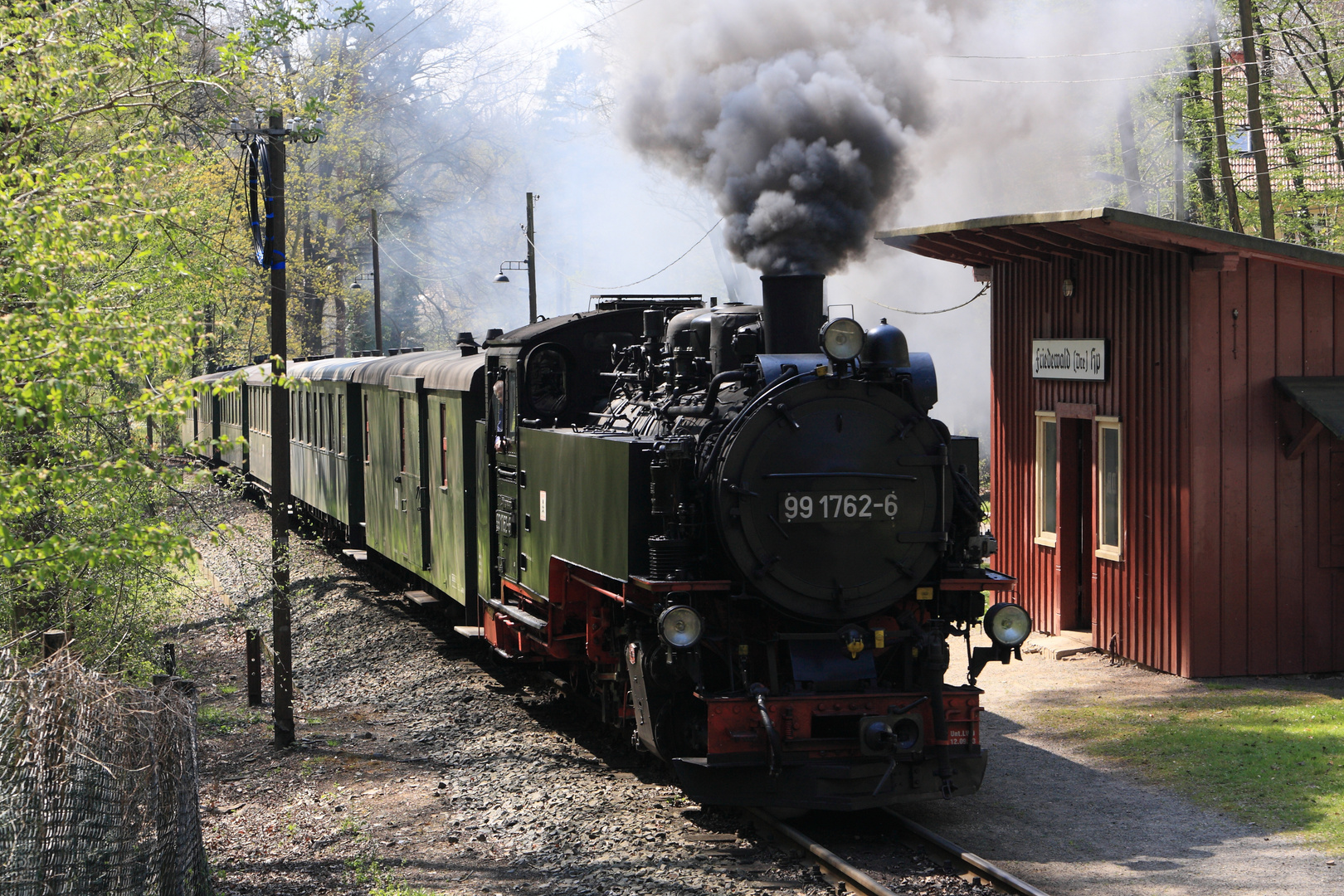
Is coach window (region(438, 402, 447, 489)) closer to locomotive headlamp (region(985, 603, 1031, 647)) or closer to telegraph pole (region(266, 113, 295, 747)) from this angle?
telegraph pole (region(266, 113, 295, 747))

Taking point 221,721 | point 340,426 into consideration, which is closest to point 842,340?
point 221,721

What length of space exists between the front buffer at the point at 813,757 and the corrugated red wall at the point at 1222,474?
4212 mm

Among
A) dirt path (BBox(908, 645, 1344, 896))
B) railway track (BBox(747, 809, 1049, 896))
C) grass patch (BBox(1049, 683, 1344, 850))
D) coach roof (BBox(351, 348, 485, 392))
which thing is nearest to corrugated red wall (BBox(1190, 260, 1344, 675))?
grass patch (BBox(1049, 683, 1344, 850))

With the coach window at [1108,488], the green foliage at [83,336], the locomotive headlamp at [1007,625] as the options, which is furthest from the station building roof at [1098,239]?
the green foliage at [83,336]

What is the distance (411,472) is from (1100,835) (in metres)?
7.77

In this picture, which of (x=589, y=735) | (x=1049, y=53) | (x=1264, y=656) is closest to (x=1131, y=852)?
(x=589, y=735)

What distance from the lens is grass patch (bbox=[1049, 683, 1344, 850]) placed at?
22.0ft

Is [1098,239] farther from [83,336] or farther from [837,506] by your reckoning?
[83,336]

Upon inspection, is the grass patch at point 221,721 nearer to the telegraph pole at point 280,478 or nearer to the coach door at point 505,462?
the telegraph pole at point 280,478

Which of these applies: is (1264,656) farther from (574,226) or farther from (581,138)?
(574,226)

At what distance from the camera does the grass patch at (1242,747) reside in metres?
6.70

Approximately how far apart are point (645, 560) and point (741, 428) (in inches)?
36.0

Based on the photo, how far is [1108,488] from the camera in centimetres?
1040

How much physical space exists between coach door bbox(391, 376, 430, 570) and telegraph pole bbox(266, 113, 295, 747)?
245 centimetres
